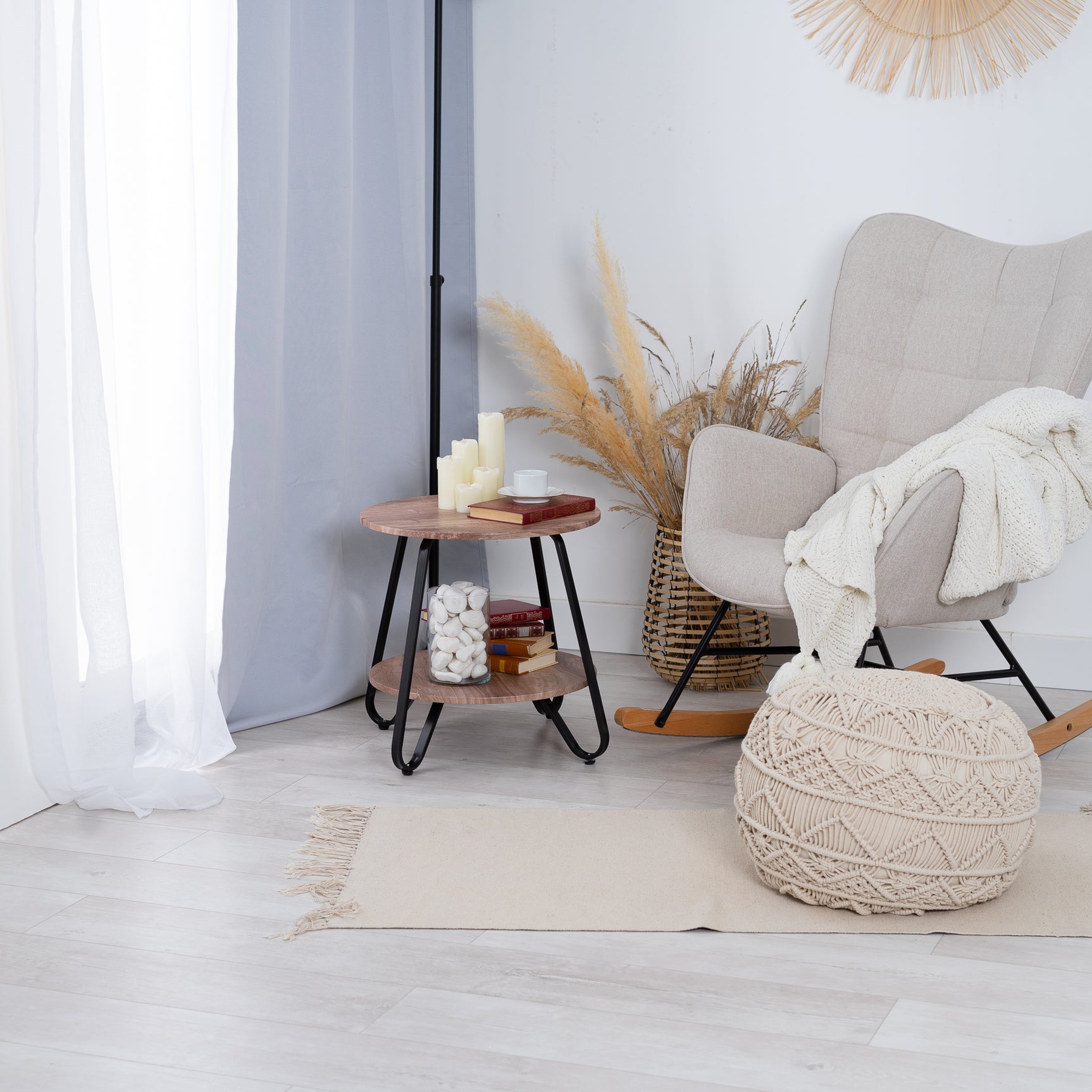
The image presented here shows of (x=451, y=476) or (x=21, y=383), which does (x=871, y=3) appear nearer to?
(x=451, y=476)

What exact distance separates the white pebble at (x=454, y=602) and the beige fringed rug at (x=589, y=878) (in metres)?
0.38

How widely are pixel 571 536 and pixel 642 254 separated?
0.72 meters

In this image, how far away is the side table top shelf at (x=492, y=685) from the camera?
210cm

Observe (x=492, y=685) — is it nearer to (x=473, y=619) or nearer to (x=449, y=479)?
(x=473, y=619)

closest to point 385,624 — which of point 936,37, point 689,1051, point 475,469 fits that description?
point 475,469

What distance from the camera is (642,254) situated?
2.89m

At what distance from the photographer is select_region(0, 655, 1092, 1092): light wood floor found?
1.23m

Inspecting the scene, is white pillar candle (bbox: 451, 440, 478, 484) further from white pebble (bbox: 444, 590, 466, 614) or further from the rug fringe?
the rug fringe

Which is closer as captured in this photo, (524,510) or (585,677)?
(524,510)

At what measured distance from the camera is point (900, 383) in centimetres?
244

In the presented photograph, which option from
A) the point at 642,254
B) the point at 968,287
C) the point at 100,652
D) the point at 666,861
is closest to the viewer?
the point at 666,861

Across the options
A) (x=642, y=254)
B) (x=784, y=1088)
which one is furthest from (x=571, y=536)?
(x=784, y=1088)

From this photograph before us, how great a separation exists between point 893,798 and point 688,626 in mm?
1191

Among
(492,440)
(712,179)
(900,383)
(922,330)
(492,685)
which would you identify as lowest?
(492,685)
